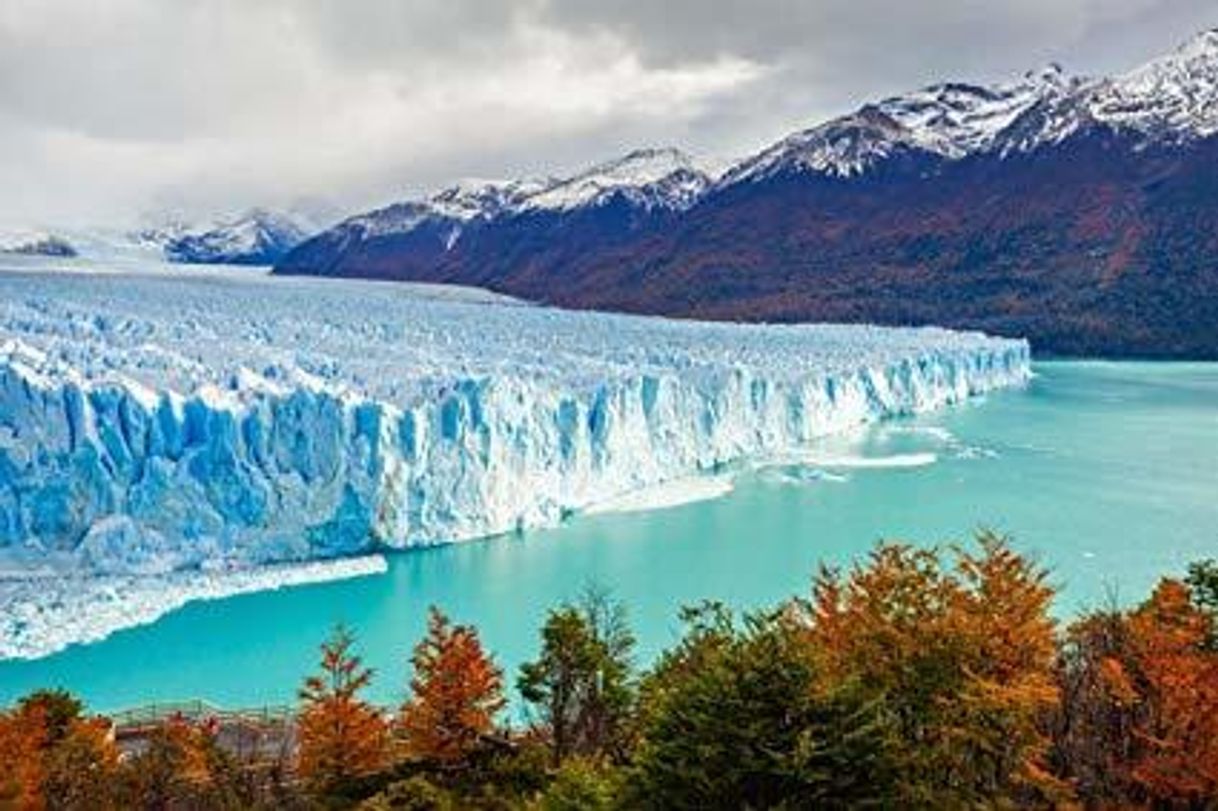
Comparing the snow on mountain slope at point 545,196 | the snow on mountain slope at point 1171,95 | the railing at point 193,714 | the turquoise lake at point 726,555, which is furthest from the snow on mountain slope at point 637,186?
the railing at point 193,714

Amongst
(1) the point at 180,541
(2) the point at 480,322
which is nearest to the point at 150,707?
(1) the point at 180,541

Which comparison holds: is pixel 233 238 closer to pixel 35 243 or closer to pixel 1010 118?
pixel 35 243

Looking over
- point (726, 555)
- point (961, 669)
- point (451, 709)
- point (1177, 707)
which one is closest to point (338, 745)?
point (451, 709)

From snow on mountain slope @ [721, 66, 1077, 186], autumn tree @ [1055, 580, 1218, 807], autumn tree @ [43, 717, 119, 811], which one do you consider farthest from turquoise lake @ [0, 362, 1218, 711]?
snow on mountain slope @ [721, 66, 1077, 186]

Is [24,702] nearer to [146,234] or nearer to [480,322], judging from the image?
[480,322]

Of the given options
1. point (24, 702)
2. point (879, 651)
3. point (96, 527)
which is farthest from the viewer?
point (96, 527)

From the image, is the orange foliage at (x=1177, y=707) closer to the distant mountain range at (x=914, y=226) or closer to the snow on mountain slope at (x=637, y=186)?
the distant mountain range at (x=914, y=226)
